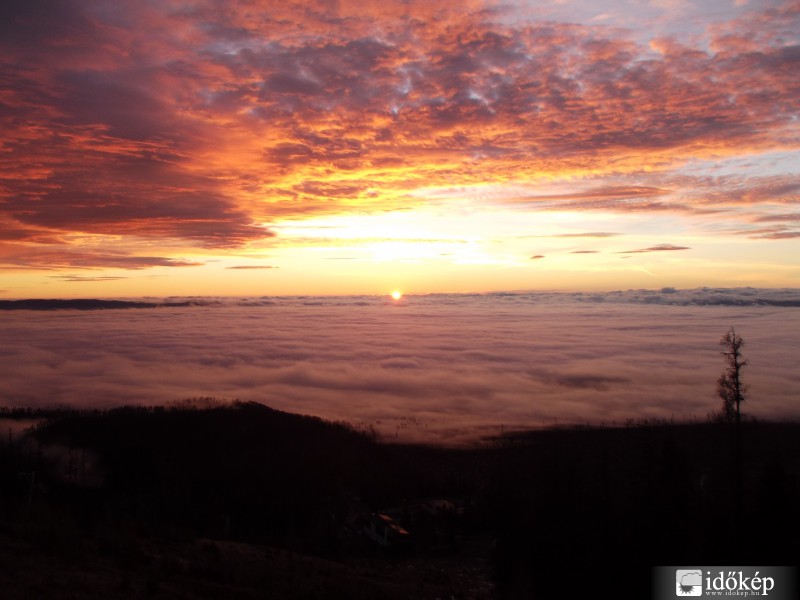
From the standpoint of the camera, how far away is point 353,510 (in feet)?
245

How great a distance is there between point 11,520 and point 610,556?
22231 mm

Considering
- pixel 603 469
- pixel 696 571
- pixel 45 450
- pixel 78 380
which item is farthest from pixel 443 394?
pixel 696 571

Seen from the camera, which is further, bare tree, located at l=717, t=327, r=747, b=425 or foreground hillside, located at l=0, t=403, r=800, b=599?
bare tree, located at l=717, t=327, r=747, b=425

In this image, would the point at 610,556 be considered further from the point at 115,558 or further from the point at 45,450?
the point at 45,450

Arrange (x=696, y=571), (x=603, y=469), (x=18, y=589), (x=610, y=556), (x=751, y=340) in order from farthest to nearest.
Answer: (x=751, y=340) → (x=603, y=469) → (x=610, y=556) → (x=696, y=571) → (x=18, y=589)

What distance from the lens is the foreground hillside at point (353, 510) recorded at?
18328mm

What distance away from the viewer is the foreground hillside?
1833 cm

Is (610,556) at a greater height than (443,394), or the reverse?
(610,556)

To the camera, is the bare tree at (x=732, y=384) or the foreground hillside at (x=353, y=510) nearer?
the foreground hillside at (x=353, y=510)

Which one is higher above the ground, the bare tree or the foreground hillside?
the bare tree

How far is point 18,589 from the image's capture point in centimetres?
1269

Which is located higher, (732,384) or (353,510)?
(732,384)

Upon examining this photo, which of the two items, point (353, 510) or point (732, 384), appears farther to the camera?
point (353, 510)

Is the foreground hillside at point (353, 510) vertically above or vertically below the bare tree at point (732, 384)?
below
